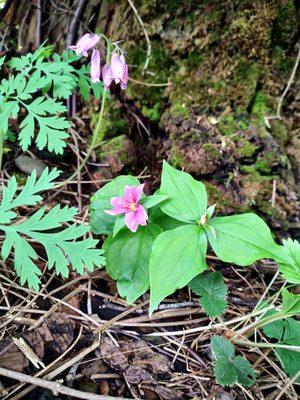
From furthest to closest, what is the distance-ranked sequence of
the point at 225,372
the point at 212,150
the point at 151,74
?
1. the point at 151,74
2. the point at 212,150
3. the point at 225,372

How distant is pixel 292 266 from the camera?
154 cm

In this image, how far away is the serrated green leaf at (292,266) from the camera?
1460 millimetres

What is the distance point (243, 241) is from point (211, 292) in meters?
0.27

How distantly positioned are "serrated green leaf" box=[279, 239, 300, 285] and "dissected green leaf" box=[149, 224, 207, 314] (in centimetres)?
30

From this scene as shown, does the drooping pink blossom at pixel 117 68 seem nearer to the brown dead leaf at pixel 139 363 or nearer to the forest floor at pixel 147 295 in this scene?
the forest floor at pixel 147 295

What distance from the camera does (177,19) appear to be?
2439mm

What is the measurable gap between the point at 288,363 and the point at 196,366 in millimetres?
360

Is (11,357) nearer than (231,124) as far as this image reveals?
Yes

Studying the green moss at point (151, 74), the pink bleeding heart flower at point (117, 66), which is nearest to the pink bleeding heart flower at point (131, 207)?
the pink bleeding heart flower at point (117, 66)

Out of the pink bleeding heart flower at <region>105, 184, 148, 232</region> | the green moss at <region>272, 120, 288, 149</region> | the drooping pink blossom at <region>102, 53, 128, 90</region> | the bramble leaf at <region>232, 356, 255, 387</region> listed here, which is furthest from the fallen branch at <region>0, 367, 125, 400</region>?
the green moss at <region>272, 120, 288, 149</region>

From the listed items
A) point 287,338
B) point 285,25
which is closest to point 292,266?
point 287,338

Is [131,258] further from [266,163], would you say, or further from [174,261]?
[266,163]

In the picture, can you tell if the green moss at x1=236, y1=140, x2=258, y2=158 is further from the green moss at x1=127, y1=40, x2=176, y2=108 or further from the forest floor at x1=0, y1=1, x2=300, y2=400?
the green moss at x1=127, y1=40, x2=176, y2=108

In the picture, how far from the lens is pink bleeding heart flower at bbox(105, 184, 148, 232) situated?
162 centimetres
